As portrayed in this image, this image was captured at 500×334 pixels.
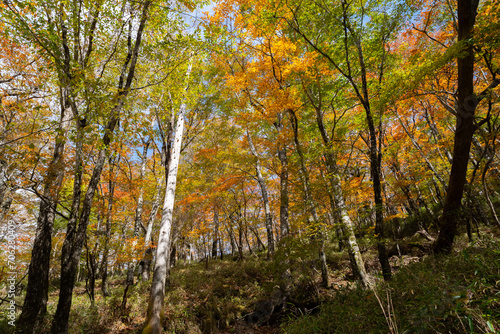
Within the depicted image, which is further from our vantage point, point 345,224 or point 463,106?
point 345,224

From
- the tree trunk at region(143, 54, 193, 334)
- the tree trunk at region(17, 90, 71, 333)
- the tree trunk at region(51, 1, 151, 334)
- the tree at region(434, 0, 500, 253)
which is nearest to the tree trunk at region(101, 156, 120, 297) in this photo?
the tree trunk at region(17, 90, 71, 333)

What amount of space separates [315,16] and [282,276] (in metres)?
9.33

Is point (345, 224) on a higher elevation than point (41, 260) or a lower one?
higher

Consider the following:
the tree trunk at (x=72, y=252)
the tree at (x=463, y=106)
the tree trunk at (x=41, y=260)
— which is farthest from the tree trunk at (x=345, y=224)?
the tree trunk at (x=41, y=260)

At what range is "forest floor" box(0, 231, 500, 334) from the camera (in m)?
2.09

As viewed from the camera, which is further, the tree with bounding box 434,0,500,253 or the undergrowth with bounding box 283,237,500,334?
the tree with bounding box 434,0,500,253

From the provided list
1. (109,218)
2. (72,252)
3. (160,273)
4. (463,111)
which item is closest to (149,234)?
(109,218)

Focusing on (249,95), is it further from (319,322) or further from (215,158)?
(319,322)

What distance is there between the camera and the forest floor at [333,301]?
6.86 feet

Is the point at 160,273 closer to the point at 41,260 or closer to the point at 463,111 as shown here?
the point at 41,260

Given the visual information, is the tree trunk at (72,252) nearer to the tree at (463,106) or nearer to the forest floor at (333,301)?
the forest floor at (333,301)

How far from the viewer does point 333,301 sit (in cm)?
484

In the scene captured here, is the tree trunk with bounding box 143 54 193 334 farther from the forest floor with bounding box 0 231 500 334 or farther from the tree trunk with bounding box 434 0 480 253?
the tree trunk with bounding box 434 0 480 253

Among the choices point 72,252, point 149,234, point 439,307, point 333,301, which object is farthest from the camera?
point 149,234
